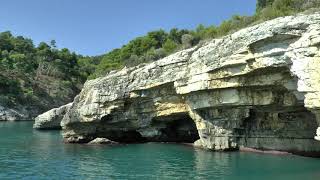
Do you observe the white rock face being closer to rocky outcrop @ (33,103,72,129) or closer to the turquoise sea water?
rocky outcrop @ (33,103,72,129)

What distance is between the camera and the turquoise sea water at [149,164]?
26938 mm

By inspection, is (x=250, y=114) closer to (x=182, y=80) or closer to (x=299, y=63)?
(x=182, y=80)

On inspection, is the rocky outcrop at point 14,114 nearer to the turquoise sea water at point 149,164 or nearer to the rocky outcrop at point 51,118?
the rocky outcrop at point 51,118

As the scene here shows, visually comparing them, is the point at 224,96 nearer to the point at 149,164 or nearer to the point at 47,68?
the point at 149,164

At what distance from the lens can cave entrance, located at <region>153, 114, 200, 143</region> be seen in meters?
44.8

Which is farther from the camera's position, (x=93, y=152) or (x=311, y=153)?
(x=93, y=152)

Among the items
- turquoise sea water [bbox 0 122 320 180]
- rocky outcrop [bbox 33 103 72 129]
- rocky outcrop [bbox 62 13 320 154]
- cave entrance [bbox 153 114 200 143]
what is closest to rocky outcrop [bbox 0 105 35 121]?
rocky outcrop [bbox 33 103 72 129]

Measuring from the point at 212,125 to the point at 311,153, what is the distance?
330 inches

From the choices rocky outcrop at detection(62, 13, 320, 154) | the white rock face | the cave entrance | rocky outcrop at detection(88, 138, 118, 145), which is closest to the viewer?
rocky outcrop at detection(62, 13, 320, 154)

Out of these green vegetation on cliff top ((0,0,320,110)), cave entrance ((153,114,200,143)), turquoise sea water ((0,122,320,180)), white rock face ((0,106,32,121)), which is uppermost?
green vegetation on cliff top ((0,0,320,110))

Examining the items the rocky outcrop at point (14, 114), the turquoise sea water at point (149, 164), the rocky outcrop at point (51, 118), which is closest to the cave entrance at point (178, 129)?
the turquoise sea water at point (149, 164)

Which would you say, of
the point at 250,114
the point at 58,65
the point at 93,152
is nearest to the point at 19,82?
the point at 58,65

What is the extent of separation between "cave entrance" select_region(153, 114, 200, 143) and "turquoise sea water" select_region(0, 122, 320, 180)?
13.8ft

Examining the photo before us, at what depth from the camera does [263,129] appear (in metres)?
36.0
